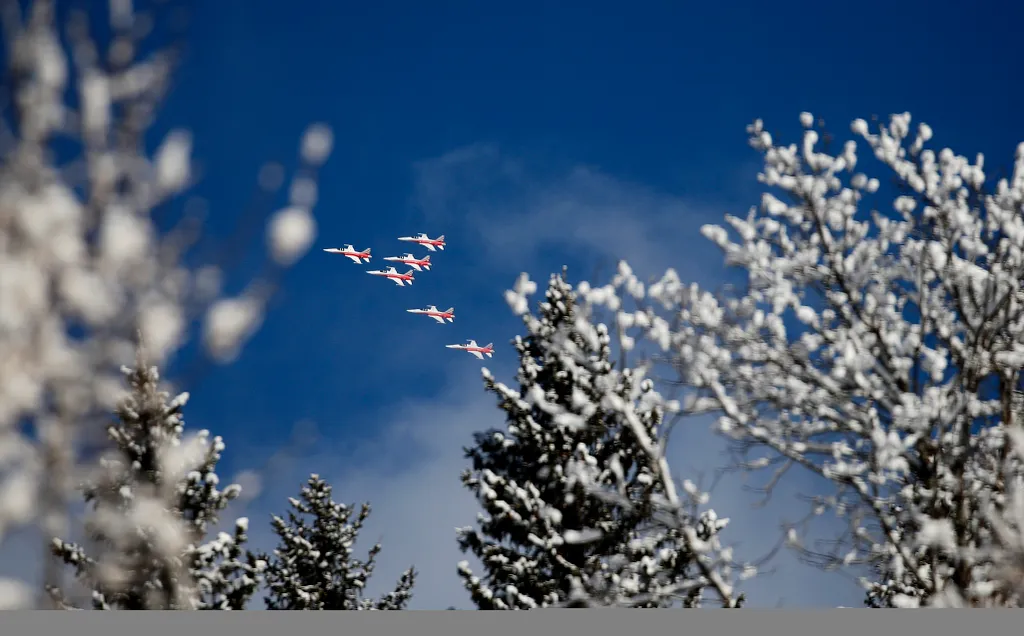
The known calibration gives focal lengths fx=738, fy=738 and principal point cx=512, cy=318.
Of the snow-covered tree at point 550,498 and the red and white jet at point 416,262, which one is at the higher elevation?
the red and white jet at point 416,262

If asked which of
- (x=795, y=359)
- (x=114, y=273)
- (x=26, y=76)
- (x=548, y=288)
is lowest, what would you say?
(x=114, y=273)

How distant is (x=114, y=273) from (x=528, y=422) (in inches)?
352

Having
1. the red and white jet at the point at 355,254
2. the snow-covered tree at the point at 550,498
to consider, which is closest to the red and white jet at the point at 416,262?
the red and white jet at the point at 355,254

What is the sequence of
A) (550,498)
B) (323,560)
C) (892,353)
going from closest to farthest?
(892,353) → (550,498) → (323,560)

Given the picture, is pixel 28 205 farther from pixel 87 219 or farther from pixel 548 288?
pixel 548 288

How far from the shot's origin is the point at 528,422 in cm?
1075

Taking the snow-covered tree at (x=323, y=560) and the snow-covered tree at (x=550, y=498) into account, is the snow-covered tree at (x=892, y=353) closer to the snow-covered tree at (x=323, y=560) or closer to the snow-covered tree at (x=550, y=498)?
the snow-covered tree at (x=550, y=498)

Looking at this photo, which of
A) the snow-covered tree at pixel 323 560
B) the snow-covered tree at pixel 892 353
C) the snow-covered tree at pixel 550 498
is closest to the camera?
the snow-covered tree at pixel 892 353

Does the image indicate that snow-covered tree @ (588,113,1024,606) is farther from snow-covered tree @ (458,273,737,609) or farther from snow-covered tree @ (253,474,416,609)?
snow-covered tree @ (253,474,416,609)

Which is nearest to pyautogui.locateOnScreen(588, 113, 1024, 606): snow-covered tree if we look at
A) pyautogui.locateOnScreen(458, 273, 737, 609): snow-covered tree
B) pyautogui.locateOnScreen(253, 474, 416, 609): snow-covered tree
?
pyautogui.locateOnScreen(458, 273, 737, 609): snow-covered tree

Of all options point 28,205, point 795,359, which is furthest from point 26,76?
point 795,359

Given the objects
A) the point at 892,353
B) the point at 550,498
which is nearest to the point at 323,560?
the point at 550,498

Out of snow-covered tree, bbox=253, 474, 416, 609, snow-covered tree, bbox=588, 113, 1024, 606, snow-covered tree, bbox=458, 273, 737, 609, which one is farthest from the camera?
snow-covered tree, bbox=253, 474, 416, 609

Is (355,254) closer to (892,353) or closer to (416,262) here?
(416,262)
